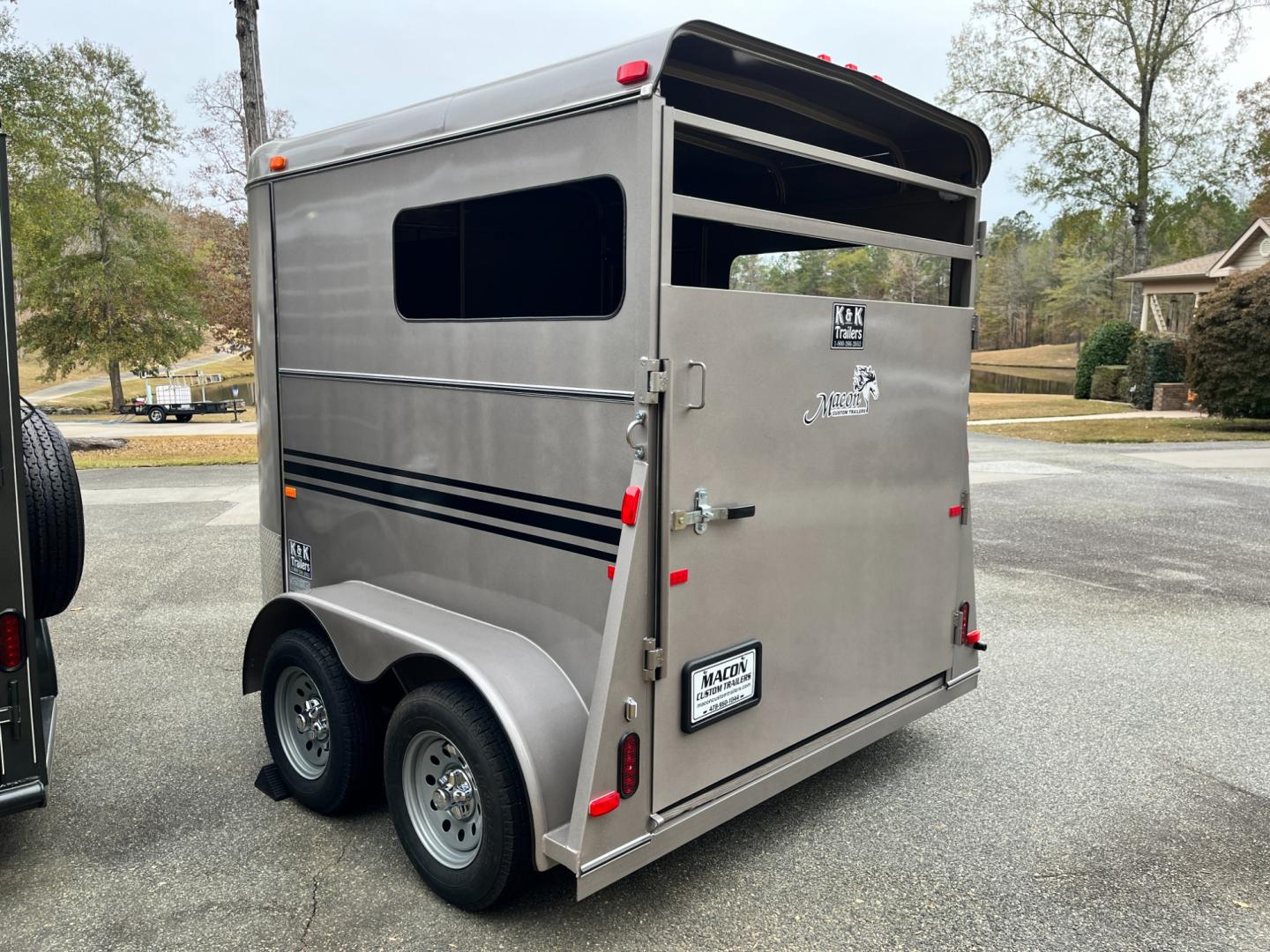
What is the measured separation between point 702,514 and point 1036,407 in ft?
76.6

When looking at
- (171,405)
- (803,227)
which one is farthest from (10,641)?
(171,405)

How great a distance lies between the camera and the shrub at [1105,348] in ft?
86.5

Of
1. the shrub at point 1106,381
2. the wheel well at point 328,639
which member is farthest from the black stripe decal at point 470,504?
the shrub at point 1106,381

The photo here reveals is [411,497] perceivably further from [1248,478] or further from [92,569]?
[1248,478]

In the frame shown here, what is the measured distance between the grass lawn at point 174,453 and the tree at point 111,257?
12.7m

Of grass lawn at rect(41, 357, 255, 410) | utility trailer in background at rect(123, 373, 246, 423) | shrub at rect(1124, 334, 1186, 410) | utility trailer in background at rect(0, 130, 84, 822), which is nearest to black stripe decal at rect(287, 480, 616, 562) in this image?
utility trailer in background at rect(0, 130, 84, 822)

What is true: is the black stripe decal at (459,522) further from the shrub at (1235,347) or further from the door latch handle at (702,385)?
the shrub at (1235,347)

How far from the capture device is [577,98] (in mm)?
2814

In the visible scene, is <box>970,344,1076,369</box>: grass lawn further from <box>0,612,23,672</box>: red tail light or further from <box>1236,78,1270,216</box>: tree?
<box>0,612,23,672</box>: red tail light

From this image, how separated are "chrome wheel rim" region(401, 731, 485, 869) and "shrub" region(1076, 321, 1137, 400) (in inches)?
1069

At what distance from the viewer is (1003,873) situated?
10.9 feet

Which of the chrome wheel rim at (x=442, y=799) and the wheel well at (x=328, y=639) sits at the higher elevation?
the wheel well at (x=328, y=639)

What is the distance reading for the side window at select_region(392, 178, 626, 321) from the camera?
11.0 ft

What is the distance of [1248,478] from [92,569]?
42.1ft
